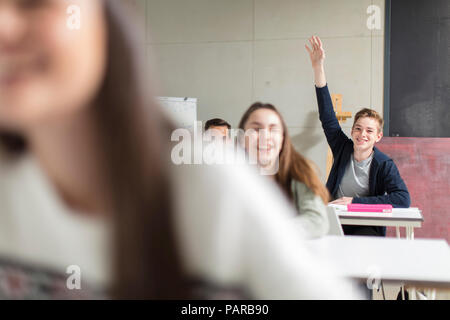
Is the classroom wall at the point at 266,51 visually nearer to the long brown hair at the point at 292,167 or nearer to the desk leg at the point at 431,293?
the desk leg at the point at 431,293

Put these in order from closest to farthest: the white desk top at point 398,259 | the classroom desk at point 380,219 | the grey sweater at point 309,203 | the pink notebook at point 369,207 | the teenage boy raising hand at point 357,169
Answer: the grey sweater at point 309,203 < the white desk top at point 398,259 < the teenage boy raising hand at point 357,169 < the pink notebook at point 369,207 < the classroom desk at point 380,219

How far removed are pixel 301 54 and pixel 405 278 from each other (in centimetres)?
238

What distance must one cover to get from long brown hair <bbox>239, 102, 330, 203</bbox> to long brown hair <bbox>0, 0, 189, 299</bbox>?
40cm

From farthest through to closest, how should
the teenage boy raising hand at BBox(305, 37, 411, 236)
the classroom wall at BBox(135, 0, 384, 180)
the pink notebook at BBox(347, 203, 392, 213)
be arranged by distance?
the classroom wall at BBox(135, 0, 384, 180)
the pink notebook at BBox(347, 203, 392, 213)
the teenage boy raising hand at BBox(305, 37, 411, 236)

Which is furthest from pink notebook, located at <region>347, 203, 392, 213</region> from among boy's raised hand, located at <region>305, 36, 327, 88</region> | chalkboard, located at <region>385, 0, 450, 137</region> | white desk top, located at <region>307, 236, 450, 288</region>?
chalkboard, located at <region>385, 0, 450, 137</region>

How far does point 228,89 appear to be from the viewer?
10.2 ft

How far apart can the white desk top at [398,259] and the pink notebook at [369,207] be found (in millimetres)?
299

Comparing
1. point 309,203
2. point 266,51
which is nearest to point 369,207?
point 309,203

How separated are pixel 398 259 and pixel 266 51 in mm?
2356

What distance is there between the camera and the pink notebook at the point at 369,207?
1.44 metres

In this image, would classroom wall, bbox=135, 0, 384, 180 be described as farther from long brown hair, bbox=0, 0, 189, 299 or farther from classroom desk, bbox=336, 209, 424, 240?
long brown hair, bbox=0, 0, 189, 299

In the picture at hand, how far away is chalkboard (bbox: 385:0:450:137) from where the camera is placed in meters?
2.98

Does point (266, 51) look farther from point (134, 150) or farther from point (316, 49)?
point (134, 150)

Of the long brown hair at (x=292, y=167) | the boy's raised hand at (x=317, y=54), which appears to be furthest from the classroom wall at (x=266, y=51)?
the long brown hair at (x=292, y=167)
